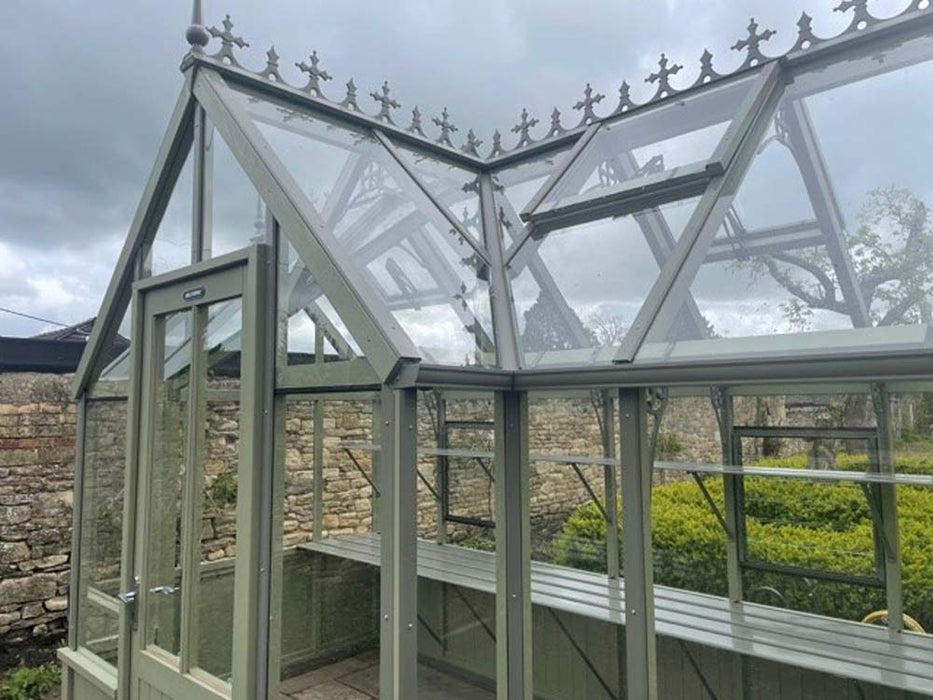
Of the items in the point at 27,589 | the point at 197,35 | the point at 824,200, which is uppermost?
the point at 197,35

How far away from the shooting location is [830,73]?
286 cm

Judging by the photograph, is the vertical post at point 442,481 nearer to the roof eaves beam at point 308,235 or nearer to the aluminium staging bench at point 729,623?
the aluminium staging bench at point 729,623

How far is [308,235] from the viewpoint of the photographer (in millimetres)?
2461

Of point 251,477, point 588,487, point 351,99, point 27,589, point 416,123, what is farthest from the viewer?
point 27,589

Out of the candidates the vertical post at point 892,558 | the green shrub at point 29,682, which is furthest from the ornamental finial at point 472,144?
the green shrub at point 29,682

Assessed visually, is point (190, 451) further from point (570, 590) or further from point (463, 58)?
point (463, 58)

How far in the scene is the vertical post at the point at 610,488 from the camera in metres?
2.44

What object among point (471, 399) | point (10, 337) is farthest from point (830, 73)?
point (10, 337)

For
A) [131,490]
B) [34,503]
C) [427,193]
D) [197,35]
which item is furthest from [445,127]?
[34,503]

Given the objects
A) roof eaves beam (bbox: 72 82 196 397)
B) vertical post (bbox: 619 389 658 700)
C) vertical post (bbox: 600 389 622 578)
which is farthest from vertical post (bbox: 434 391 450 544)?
roof eaves beam (bbox: 72 82 196 397)

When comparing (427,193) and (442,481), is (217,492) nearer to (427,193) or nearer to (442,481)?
(442,481)

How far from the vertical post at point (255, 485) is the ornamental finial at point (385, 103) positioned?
1539mm

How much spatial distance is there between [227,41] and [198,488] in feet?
7.51

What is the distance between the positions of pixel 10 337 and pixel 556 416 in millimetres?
4972
